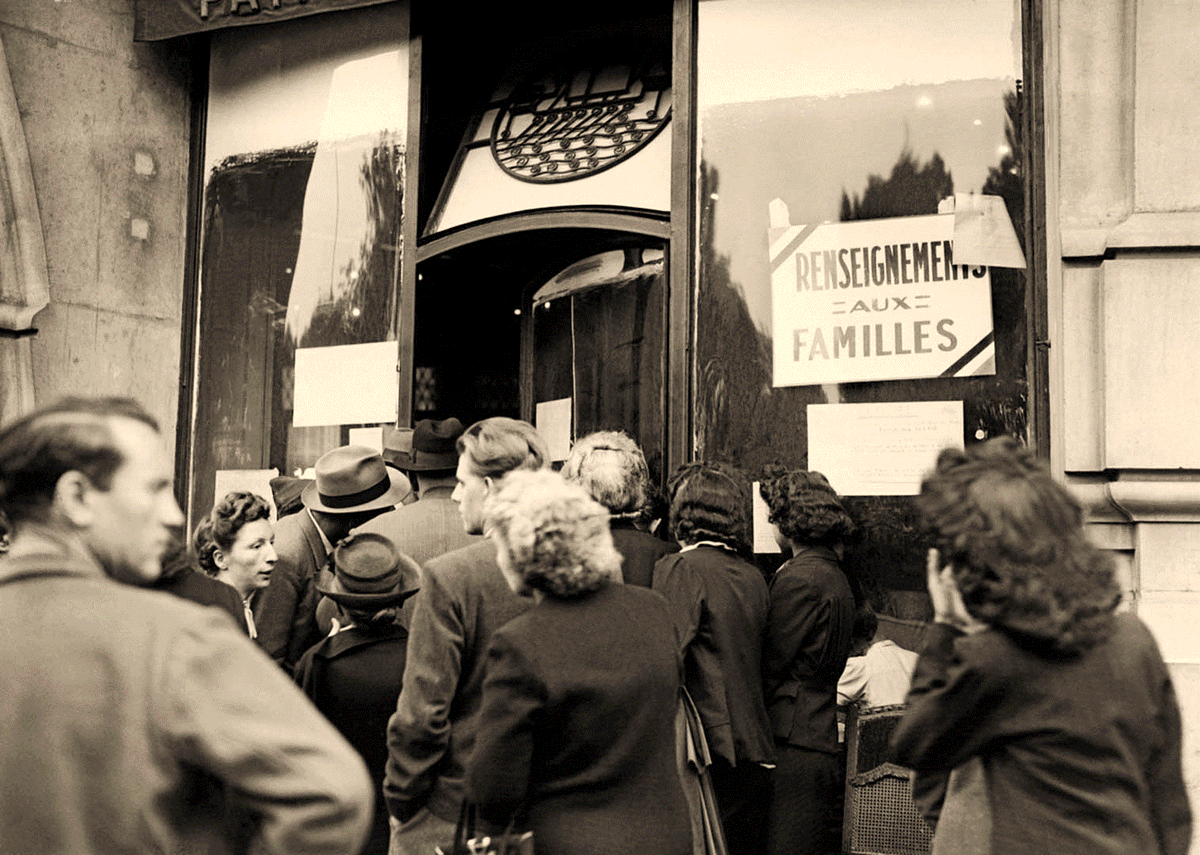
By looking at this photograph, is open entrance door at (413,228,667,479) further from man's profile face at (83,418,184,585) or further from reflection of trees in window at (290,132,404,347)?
man's profile face at (83,418,184,585)

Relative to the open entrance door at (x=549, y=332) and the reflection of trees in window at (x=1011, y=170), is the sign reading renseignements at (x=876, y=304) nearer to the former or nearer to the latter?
the reflection of trees in window at (x=1011, y=170)

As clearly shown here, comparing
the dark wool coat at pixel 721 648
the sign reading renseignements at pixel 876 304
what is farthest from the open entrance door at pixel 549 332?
the dark wool coat at pixel 721 648

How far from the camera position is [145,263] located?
730 centimetres

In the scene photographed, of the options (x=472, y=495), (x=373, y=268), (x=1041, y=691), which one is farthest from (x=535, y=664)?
(x=373, y=268)

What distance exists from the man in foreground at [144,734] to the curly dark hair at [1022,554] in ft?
4.48

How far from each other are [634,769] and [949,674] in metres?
0.84

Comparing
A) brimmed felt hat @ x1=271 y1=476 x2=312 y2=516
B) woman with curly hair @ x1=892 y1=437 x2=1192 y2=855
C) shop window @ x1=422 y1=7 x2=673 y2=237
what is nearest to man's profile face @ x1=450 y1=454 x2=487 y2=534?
woman with curly hair @ x1=892 y1=437 x2=1192 y2=855

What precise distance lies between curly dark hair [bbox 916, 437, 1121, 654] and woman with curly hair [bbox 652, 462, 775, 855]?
1.76 m

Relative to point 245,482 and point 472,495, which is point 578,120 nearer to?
point 245,482

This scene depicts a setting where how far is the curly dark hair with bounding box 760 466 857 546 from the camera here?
4801mm

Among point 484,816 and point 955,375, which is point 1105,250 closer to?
point 955,375

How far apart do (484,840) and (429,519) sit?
1710 mm

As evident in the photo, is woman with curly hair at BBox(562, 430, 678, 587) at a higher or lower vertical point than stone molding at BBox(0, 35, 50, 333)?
lower

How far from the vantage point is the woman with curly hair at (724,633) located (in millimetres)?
4328
